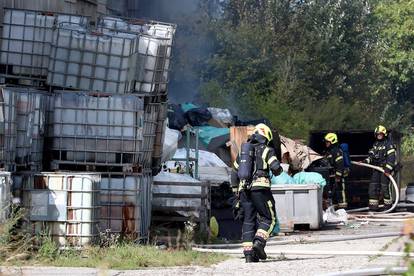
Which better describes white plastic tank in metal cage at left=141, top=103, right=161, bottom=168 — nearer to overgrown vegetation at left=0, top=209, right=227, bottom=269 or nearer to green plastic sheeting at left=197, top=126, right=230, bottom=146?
overgrown vegetation at left=0, top=209, right=227, bottom=269

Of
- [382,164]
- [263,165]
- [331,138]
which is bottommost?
[263,165]

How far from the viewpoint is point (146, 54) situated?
45.9ft

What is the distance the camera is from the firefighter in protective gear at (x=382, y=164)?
2048cm

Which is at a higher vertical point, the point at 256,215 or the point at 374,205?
the point at 374,205

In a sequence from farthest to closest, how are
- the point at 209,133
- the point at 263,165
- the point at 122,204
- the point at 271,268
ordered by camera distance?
the point at 209,133
the point at 122,204
the point at 263,165
the point at 271,268

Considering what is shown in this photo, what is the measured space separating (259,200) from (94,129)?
95.6 inches

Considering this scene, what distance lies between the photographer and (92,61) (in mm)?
13883

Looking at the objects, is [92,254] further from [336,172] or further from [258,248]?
[336,172]

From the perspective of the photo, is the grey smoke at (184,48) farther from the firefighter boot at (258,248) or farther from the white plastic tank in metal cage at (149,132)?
the firefighter boot at (258,248)

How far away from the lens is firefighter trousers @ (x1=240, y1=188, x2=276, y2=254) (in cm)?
1216

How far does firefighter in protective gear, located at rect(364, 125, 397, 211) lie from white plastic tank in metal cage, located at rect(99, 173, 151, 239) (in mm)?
8488

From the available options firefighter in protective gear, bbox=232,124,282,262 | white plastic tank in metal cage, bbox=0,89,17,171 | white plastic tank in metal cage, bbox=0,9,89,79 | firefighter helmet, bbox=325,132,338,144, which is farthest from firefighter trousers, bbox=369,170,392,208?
white plastic tank in metal cage, bbox=0,89,17,171

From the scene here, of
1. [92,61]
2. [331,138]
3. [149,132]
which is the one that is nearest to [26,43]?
[92,61]

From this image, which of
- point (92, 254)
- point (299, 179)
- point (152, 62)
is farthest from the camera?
point (299, 179)
